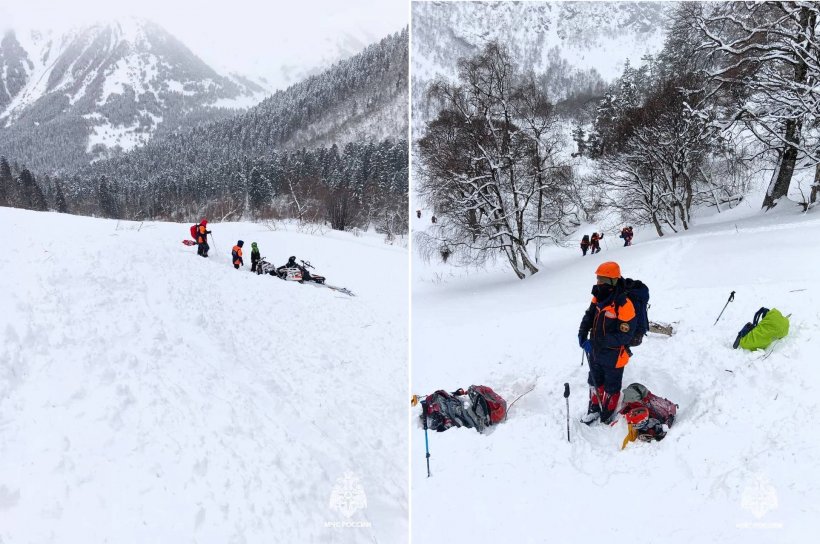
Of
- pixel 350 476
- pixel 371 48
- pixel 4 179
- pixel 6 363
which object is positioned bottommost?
pixel 350 476

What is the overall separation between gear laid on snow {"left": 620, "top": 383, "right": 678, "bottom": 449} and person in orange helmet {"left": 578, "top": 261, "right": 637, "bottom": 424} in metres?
0.29

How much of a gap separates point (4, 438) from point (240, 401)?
2.90m

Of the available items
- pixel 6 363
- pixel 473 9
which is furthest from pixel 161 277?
pixel 473 9

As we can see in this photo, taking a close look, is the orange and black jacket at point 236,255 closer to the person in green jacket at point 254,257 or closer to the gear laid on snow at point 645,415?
the person in green jacket at point 254,257

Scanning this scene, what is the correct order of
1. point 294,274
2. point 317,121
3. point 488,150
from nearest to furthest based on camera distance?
1. point 488,150
2. point 294,274
3. point 317,121

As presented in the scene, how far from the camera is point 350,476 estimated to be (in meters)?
6.25

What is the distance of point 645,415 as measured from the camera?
181 inches

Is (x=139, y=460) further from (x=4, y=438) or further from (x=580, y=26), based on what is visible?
(x=580, y=26)

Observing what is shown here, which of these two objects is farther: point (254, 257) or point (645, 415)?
point (254, 257)

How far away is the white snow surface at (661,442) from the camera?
142 inches

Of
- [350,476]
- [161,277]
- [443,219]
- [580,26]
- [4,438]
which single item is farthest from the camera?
[580,26]

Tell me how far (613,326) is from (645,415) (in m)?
0.95

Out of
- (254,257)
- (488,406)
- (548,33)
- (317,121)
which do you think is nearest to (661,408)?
(488,406)

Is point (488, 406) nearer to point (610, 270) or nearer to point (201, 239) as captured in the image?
point (610, 270)
